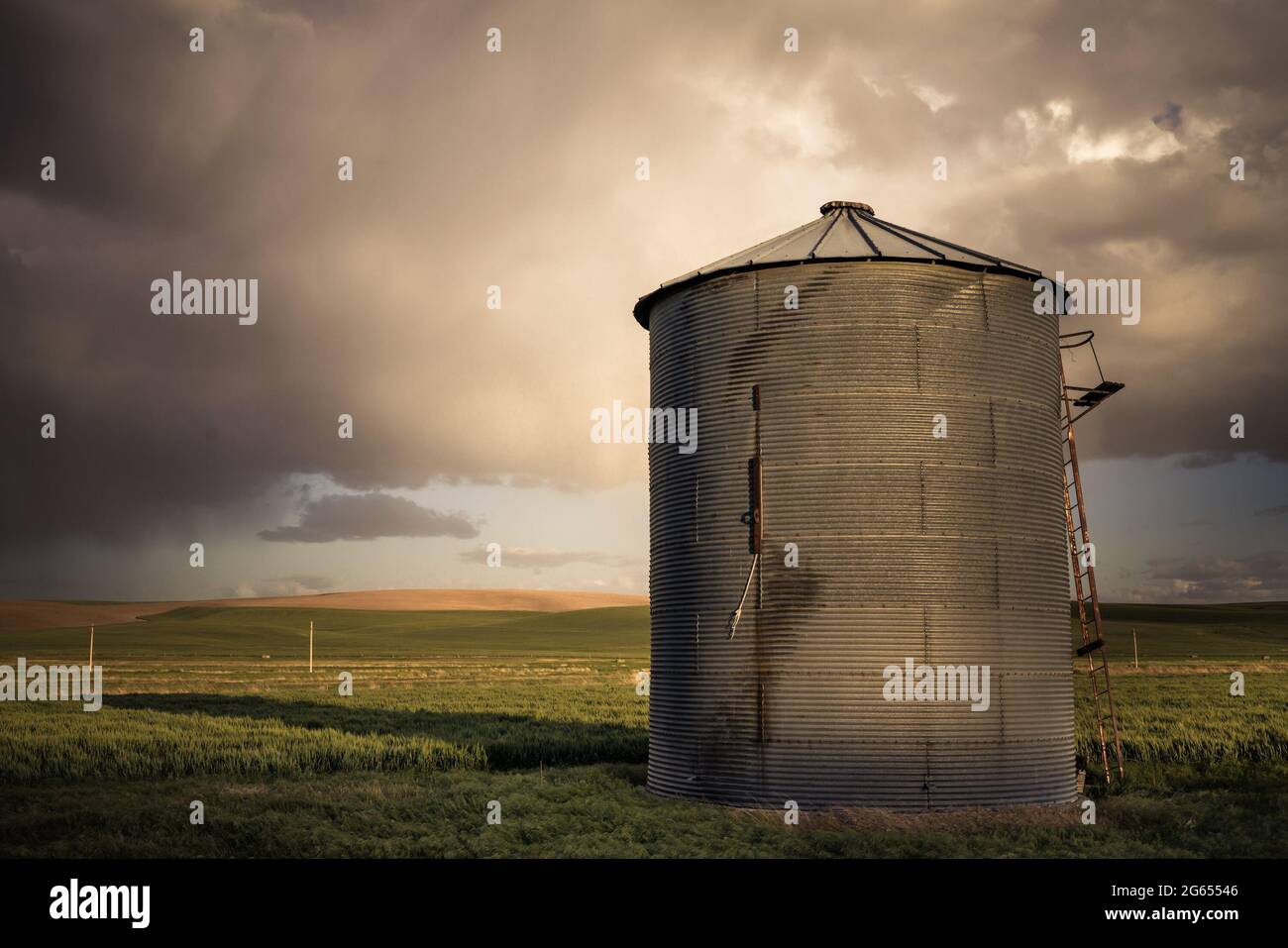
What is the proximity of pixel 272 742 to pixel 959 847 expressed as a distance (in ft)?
56.9

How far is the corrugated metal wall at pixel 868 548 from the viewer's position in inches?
655

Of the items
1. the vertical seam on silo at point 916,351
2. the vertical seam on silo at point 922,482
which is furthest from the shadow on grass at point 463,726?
the vertical seam on silo at point 916,351

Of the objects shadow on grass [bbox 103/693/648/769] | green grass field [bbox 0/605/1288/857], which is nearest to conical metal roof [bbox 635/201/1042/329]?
green grass field [bbox 0/605/1288/857]

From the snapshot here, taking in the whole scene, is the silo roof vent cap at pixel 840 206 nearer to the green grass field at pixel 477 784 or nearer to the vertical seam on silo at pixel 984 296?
the vertical seam on silo at pixel 984 296

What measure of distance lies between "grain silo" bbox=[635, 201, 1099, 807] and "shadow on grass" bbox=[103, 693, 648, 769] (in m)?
7.63

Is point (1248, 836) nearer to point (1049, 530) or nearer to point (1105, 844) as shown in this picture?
point (1105, 844)

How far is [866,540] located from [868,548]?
122 millimetres

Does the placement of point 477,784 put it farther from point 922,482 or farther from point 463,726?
point 463,726

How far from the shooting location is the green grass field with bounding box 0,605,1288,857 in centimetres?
1475

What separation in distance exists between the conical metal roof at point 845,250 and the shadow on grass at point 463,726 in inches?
425

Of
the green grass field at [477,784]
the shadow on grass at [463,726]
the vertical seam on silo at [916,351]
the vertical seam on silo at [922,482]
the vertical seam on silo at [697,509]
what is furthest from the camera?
the shadow on grass at [463,726]

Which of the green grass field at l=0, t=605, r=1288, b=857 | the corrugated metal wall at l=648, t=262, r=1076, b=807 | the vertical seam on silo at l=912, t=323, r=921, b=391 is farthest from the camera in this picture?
the vertical seam on silo at l=912, t=323, r=921, b=391

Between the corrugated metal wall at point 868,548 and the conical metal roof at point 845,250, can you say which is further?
the conical metal roof at point 845,250

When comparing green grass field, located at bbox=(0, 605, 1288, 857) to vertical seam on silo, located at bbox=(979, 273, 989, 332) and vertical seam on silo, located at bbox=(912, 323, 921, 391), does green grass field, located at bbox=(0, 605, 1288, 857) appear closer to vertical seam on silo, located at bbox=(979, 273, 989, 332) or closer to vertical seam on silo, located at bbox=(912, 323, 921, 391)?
vertical seam on silo, located at bbox=(912, 323, 921, 391)
